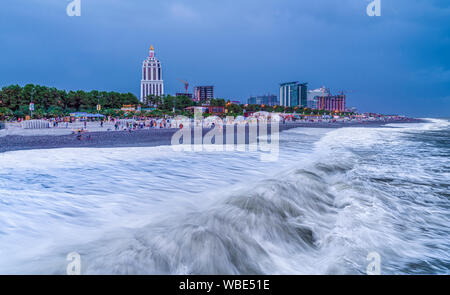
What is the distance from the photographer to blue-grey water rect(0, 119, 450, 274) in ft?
12.3

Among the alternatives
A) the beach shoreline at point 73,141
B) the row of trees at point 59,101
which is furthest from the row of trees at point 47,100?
the beach shoreline at point 73,141

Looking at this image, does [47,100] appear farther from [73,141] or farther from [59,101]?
[73,141]

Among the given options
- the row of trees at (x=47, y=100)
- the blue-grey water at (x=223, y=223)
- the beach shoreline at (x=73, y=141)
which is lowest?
the blue-grey water at (x=223, y=223)

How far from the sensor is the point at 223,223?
4.98 meters

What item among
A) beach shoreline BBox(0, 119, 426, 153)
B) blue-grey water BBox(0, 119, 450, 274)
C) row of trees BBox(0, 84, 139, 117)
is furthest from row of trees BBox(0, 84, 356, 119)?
blue-grey water BBox(0, 119, 450, 274)

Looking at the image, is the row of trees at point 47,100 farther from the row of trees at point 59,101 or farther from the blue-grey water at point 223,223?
the blue-grey water at point 223,223

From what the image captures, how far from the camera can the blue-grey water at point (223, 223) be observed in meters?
3.75

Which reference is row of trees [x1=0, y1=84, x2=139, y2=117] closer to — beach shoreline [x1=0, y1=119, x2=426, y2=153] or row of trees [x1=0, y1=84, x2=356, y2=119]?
row of trees [x1=0, y1=84, x2=356, y2=119]

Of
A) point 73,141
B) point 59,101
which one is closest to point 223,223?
point 73,141

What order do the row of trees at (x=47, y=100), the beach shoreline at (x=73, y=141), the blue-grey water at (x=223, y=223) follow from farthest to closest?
the row of trees at (x=47, y=100) → the beach shoreline at (x=73, y=141) → the blue-grey water at (x=223, y=223)

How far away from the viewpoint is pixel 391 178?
8758mm

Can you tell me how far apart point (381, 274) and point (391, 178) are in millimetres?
6253
